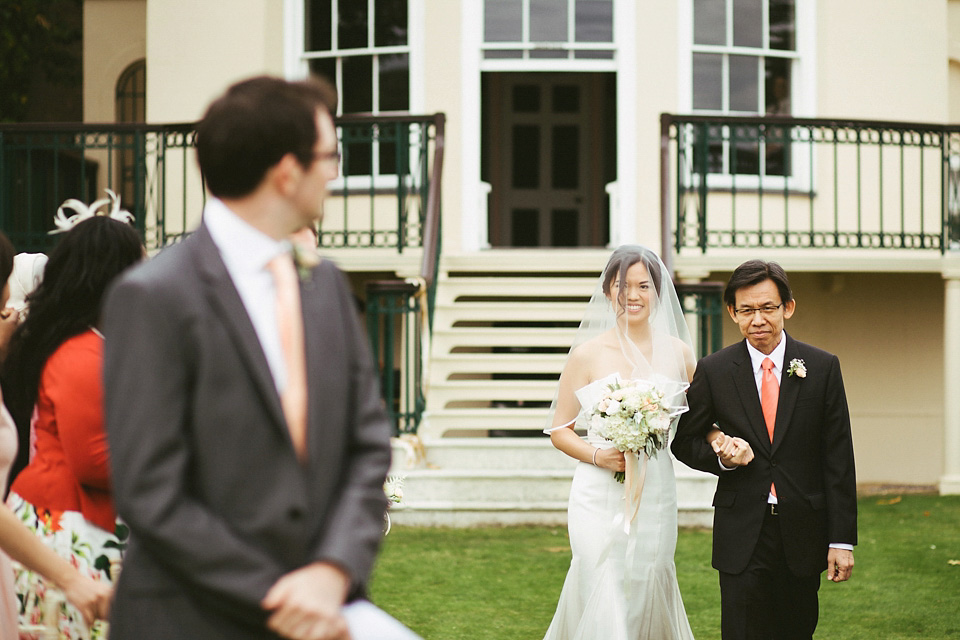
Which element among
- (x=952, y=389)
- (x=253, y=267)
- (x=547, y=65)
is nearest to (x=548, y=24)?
(x=547, y=65)

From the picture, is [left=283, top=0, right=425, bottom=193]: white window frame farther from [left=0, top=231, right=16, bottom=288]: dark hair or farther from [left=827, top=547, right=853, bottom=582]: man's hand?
[left=0, top=231, right=16, bottom=288]: dark hair

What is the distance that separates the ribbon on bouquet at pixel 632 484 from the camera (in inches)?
202

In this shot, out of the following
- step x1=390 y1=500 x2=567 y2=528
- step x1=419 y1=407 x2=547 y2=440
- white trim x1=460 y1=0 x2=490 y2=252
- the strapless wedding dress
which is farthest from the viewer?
white trim x1=460 y1=0 x2=490 y2=252

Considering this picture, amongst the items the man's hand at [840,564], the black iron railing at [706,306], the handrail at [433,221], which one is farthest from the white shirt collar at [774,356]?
the handrail at [433,221]

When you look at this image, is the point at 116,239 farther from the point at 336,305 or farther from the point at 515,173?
the point at 515,173

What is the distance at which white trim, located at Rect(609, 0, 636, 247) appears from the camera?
39.0 ft

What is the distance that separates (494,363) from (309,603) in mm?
8233

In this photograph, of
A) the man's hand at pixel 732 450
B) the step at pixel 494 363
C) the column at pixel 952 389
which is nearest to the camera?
the man's hand at pixel 732 450

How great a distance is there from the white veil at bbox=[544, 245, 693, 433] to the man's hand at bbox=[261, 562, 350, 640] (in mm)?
3389

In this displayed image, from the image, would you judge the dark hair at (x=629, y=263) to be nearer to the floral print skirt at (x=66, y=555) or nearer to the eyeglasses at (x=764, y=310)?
the eyeglasses at (x=764, y=310)

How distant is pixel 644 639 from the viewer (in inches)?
203

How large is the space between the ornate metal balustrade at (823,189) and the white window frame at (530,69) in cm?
57

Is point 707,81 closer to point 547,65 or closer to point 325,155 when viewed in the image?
point 547,65

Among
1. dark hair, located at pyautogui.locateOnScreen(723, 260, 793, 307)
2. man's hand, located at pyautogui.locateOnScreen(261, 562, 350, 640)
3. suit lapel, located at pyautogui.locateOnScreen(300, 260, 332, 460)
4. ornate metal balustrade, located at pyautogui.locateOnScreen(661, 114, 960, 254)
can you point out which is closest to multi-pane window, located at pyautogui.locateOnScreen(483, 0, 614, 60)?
ornate metal balustrade, located at pyautogui.locateOnScreen(661, 114, 960, 254)
